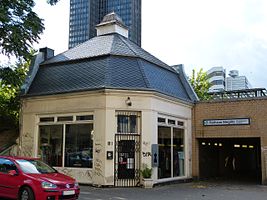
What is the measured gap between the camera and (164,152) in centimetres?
1805

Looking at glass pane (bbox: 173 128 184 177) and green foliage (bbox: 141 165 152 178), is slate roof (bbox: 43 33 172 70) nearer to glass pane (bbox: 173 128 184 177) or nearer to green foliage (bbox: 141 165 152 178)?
glass pane (bbox: 173 128 184 177)

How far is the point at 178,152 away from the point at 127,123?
14.1 feet

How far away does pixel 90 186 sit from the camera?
16.0 metres

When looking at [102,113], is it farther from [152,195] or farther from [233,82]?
[233,82]

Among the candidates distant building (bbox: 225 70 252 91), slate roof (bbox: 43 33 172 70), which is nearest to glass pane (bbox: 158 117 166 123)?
slate roof (bbox: 43 33 172 70)

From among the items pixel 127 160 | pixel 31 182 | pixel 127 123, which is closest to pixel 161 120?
pixel 127 123

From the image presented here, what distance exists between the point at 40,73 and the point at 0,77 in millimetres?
2253

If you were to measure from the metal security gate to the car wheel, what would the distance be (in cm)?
610

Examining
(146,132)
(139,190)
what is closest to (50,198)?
(139,190)

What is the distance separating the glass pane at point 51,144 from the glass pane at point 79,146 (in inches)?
19.8

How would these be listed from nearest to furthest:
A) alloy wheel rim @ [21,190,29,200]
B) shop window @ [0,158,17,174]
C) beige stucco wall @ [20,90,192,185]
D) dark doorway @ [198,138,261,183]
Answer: alloy wheel rim @ [21,190,29,200], shop window @ [0,158,17,174], beige stucco wall @ [20,90,192,185], dark doorway @ [198,138,261,183]

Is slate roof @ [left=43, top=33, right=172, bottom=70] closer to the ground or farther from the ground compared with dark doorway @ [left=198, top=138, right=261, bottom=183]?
farther from the ground

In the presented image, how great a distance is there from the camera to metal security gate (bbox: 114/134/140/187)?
16078 mm

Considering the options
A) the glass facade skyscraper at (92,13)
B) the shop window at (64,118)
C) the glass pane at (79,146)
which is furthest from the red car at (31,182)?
the glass facade skyscraper at (92,13)
